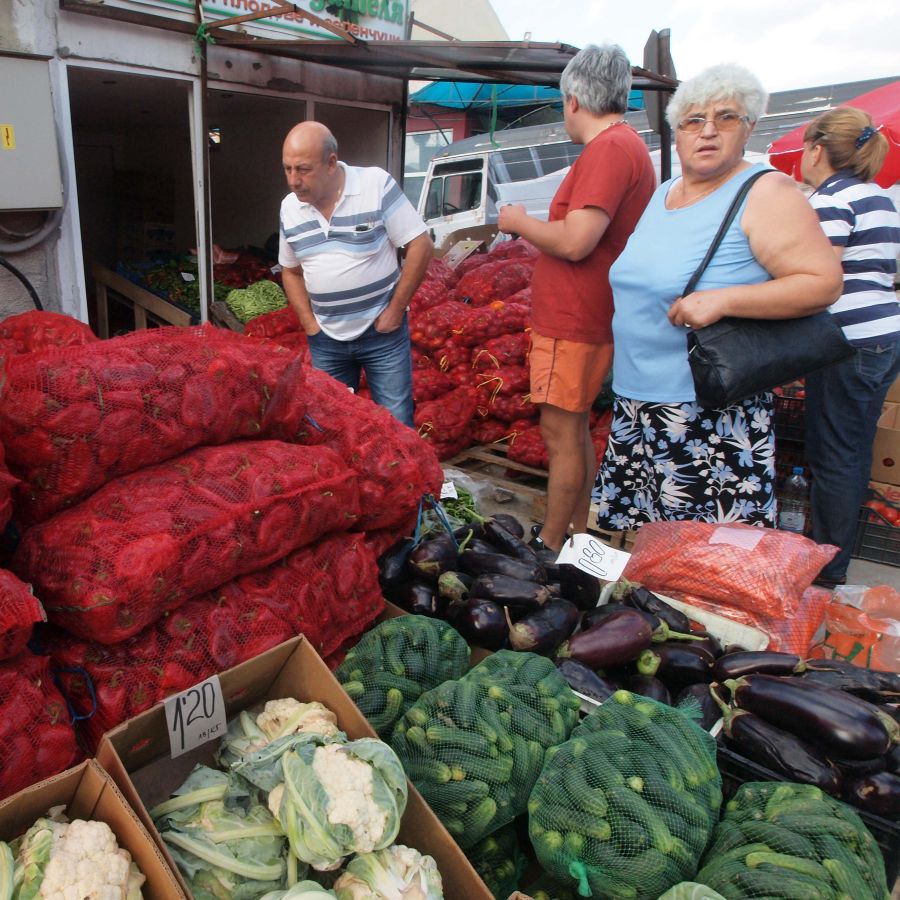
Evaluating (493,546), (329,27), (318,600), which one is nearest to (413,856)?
(318,600)

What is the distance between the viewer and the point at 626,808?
126cm

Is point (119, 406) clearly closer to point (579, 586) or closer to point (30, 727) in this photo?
point (30, 727)

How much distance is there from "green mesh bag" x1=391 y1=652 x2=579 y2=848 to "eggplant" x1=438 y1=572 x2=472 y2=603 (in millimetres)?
543

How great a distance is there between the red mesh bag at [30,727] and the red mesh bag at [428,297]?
465 cm

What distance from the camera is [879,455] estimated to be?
428 centimetres

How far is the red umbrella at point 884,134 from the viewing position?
4.43 metres

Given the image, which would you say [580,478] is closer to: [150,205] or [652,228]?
[652,228]

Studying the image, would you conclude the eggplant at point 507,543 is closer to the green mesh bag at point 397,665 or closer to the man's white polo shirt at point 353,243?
the green mesh bag at point 397,665

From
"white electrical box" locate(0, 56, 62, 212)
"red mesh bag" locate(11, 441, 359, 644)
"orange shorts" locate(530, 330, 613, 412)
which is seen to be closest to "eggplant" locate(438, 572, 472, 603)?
"red mesh bag" locate(11, 441, 359, 644)

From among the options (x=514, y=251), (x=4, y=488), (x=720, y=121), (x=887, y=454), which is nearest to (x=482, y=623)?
(x=4, y=488)

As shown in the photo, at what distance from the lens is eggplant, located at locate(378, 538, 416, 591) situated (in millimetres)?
2127

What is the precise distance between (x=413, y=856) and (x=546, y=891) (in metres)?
0.42

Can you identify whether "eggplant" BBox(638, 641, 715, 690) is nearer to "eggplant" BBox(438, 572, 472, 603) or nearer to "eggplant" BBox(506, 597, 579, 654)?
"eggplant" BBox(506, 597, 579, 654)

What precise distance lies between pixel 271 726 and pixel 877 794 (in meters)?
1.34
